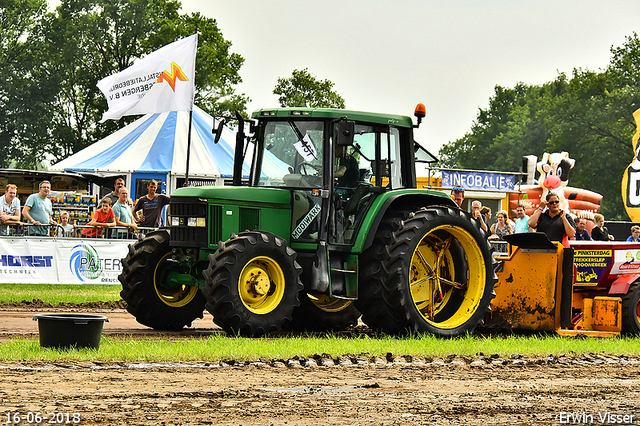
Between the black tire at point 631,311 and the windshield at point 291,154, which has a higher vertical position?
the windshield at point 291,154

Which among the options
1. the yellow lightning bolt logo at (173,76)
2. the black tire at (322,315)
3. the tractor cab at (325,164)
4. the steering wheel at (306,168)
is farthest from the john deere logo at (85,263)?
the steering wheel at (306,168)

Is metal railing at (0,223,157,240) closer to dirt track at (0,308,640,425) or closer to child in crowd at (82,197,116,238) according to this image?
child in crowd at (82,197,116,238)

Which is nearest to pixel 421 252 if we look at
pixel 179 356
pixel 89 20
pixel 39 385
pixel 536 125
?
pixel 179 356

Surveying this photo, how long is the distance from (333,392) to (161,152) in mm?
22602

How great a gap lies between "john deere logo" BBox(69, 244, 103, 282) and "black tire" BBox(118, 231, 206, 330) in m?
7.07

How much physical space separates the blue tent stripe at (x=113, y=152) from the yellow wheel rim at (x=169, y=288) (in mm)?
17337

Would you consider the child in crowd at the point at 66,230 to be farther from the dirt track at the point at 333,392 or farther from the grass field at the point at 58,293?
the dirt track at the point at 333,392

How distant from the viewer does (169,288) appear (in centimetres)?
1087

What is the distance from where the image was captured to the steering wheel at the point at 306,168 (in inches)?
406

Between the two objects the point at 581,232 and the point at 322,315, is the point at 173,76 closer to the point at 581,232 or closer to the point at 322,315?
the point at 581,232

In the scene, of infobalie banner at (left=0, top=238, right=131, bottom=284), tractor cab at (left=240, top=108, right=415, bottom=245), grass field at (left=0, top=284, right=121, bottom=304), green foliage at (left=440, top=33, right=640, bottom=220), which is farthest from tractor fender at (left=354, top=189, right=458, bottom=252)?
green foliage at (left=440, top=33, right=640, bottom=220)

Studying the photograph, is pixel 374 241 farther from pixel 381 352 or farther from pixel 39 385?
pixel 39 385

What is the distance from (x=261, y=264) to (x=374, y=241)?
4.56 ft

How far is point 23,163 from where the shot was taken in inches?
2130
